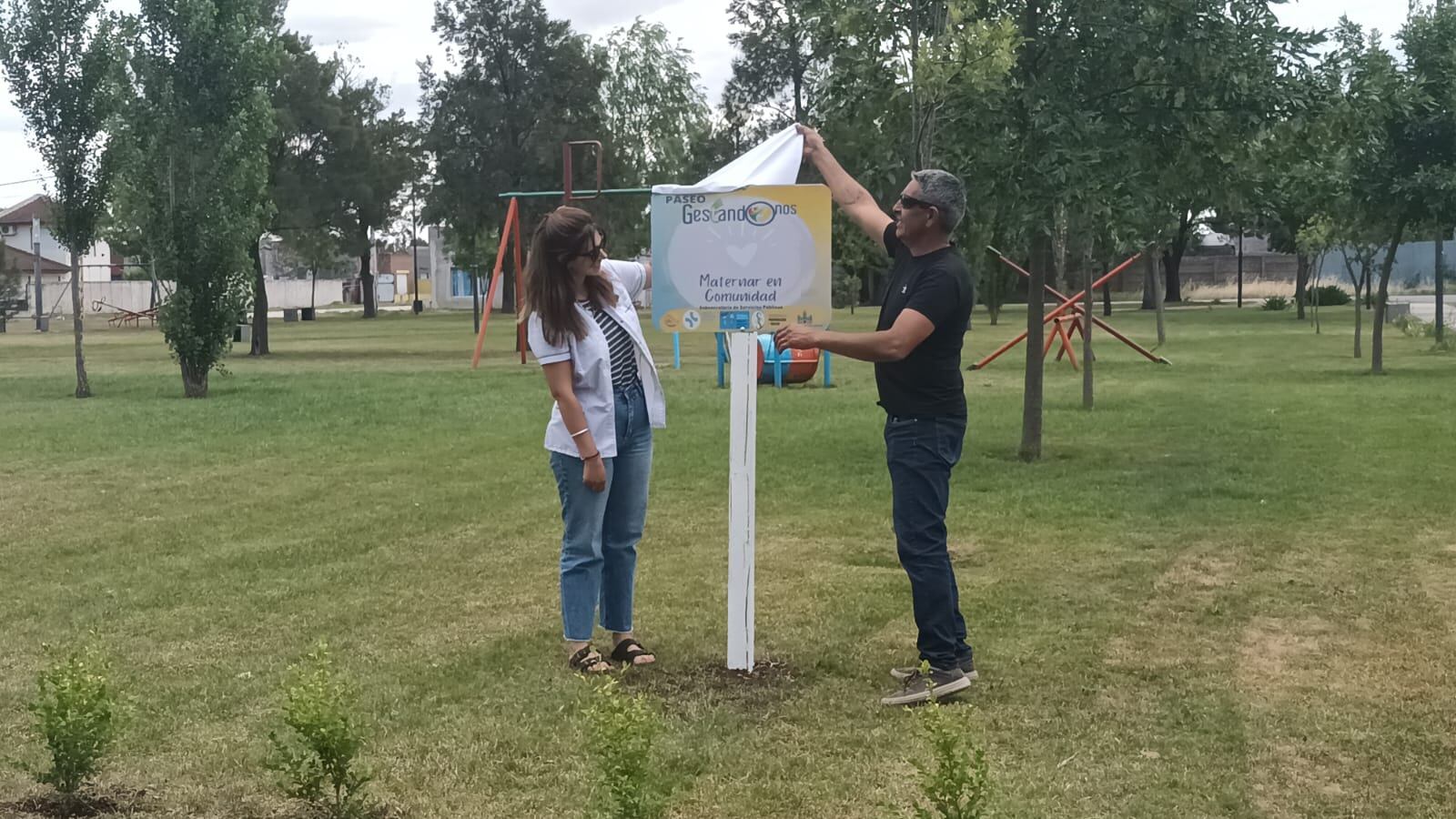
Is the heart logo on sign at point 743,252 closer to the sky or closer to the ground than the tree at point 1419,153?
closer to the ground

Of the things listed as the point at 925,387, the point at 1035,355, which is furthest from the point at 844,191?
the point at 1035,355

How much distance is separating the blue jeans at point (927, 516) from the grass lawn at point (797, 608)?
27cm

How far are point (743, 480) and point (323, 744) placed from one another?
192cm

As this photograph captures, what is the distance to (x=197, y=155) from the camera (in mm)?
19969

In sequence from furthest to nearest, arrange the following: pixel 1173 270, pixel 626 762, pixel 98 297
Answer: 1. pixel 98 297
2. pixel 1173 270
3. pixel 626 762

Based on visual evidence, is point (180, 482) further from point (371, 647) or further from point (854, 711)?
point (854, 711)

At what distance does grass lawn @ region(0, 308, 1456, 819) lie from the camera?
4305mm

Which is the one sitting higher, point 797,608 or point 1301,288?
point 1301,288

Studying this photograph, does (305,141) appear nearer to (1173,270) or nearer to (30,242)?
(1173,270)

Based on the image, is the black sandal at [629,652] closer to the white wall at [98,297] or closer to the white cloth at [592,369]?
the white cloth at [592,369]

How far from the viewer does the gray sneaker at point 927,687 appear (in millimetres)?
4914

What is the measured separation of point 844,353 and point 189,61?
1782 centimetres

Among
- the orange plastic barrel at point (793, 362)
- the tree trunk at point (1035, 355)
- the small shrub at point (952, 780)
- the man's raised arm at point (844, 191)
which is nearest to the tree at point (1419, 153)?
the orange plastic barrel at point (793, 362)

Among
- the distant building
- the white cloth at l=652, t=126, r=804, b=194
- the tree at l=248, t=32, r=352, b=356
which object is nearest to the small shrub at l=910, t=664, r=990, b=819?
the white cloth at l=652, t=126, r=804, b=194
